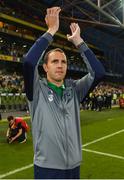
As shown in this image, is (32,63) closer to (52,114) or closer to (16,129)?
(52,114)

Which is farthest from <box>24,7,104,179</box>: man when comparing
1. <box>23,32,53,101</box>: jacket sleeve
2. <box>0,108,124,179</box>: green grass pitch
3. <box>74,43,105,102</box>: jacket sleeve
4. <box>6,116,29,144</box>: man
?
<box>6,116,29,144</box>: man

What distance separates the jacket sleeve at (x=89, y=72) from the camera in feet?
12.7

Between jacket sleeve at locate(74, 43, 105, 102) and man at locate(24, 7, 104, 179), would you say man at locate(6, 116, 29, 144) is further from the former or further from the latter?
man at locate(24, 7, 104, 179)

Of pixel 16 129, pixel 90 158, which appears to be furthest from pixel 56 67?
pixel 16 129

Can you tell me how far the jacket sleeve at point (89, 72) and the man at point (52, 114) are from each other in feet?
0.50

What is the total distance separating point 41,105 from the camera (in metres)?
3.65

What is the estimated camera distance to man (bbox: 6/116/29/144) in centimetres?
1236

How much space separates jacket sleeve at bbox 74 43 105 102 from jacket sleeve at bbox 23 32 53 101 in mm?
410

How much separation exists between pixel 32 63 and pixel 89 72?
65 cm

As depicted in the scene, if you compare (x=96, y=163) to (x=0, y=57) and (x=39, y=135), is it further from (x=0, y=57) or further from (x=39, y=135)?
(x=0, y=57)

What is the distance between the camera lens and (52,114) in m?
3.62

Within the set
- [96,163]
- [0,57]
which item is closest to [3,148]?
[96,163]

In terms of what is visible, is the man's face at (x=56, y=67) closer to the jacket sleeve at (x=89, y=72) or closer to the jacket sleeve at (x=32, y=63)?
the jacket sleeve at (x=32, y=63)

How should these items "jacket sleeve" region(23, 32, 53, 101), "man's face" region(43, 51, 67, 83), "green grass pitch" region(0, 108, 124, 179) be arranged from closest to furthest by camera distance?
"jacket sleeve" region(23, 32, 53, 101)
"man's face" region(43, 51, 67, 83)
"green grass pitch" region(0, 108, 124, 179)
